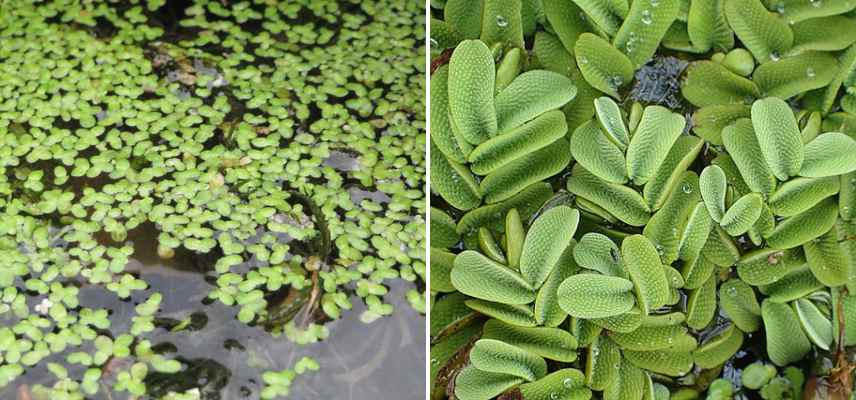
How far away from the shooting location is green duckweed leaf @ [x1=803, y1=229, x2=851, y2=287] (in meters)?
0.93

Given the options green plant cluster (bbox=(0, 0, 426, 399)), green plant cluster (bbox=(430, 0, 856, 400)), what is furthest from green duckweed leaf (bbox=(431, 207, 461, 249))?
green plant cluster (bbox=(0, 0, 426, 399))

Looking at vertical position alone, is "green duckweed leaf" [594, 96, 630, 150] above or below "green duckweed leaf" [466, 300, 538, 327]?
above

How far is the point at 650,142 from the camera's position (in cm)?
86

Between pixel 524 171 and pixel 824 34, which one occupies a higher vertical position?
pixel 824 34

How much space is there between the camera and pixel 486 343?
2.74 feet

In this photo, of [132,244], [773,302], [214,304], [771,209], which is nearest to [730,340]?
[773,302]

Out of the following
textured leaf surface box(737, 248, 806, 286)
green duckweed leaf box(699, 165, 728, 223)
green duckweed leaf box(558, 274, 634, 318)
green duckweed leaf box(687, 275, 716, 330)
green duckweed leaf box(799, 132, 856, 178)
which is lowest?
green duckweed leaf box(687, 275, 716, 330)

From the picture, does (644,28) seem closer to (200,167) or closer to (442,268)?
(442,268)

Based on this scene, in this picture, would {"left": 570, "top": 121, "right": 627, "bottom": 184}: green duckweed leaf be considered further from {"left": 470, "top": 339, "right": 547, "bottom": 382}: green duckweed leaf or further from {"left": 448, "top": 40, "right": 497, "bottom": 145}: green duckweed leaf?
{"left": 470, "top": 339, "right": 547, "bottom": 382}: green duckweed leaf

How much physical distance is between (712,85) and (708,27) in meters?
0.06

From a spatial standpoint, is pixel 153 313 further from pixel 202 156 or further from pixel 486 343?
pixel 486 343

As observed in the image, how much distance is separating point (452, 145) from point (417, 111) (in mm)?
915

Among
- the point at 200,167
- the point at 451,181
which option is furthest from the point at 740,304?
the point at 200,167

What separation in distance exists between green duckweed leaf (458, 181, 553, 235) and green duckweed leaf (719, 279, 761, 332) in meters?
0.25
